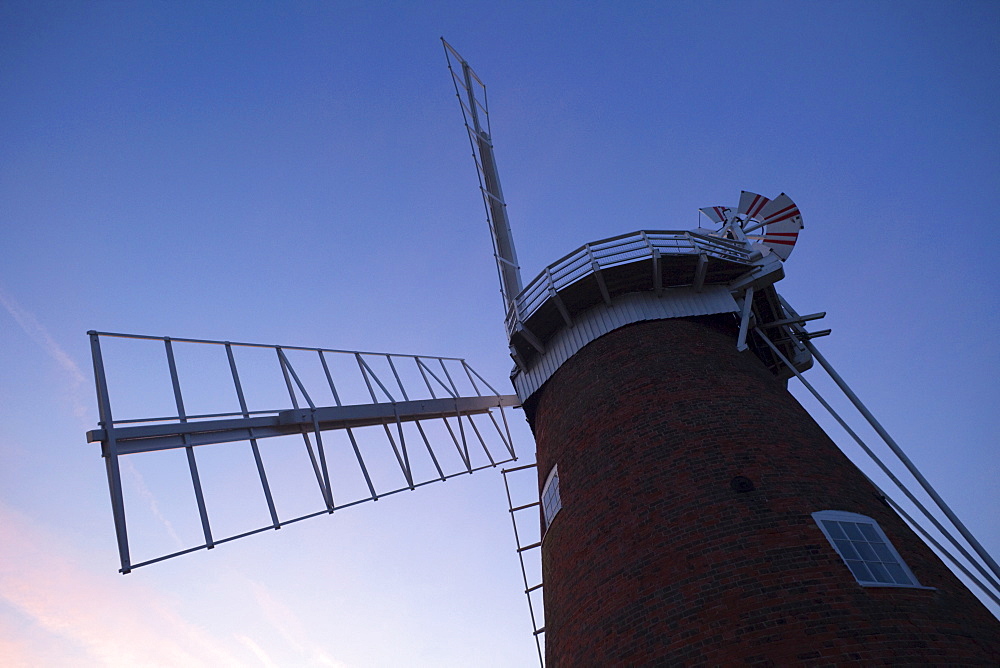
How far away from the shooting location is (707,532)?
8102 millimetres

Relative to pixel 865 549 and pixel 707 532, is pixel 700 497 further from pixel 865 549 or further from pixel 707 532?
pixel 865 549

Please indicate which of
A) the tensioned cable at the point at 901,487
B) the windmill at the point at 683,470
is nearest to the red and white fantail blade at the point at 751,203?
the windmill at the point at 683,470

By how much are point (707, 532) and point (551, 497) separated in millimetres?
3700

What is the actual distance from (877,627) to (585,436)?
15.7 ft

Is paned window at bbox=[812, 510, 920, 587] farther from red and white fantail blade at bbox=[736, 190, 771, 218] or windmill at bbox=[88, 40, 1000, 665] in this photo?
red and white fantail blade at bbox=[736, 190, 771, 218]

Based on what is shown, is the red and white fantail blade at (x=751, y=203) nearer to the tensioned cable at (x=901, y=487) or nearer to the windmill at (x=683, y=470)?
the windmill at (x=683, y=470)

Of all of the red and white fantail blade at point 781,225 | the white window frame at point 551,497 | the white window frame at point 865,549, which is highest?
the red and white fantail blade at point 781,225

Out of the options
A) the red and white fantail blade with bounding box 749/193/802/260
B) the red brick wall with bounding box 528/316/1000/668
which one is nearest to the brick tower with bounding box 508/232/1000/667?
the red brick wall with bounding box 528/316/1000/668

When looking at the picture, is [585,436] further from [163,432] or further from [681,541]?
[163,432]

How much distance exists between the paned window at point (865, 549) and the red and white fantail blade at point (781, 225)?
6221mm

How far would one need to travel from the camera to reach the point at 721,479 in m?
8.65

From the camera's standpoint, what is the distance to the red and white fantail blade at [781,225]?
13234 millimetres

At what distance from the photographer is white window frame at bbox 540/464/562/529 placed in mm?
10977

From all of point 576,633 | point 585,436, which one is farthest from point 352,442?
point 576,633
